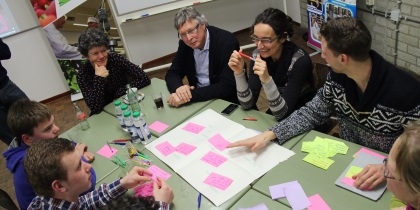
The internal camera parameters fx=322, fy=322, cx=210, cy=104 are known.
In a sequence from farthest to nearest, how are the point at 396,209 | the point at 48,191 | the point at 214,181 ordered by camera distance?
the point at 214,181, the point at 48,191, the point at 396,209

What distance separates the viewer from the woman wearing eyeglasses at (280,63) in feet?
6.32

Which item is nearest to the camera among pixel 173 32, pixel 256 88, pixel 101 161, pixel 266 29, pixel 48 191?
pixel 48 191

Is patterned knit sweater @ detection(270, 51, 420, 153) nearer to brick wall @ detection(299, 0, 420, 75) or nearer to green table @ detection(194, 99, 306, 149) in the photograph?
green table @ detection(194, 99, 306, 149)

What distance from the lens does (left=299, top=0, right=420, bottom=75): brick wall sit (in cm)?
324

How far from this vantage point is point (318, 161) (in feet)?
4.86

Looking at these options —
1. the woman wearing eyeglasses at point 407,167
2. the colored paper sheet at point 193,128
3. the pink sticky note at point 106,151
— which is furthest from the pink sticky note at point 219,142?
the woman wearing eyeglasses at point 407,167

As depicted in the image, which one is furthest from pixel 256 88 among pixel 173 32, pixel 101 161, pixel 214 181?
pixel 173 32

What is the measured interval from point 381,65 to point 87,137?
5.61 ft

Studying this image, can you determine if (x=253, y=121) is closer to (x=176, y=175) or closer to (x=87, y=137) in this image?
(x=176, y=175)

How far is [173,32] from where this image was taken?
490cm

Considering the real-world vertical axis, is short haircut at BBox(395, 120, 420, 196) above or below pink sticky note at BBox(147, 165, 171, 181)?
above

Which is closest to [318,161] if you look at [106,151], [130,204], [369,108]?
[369,108]

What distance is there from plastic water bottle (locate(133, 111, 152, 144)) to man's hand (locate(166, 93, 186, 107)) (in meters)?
0.35

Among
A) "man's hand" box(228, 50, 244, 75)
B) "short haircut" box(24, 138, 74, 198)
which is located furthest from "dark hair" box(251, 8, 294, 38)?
"short haircut" box(24, 138, 74, 198)
